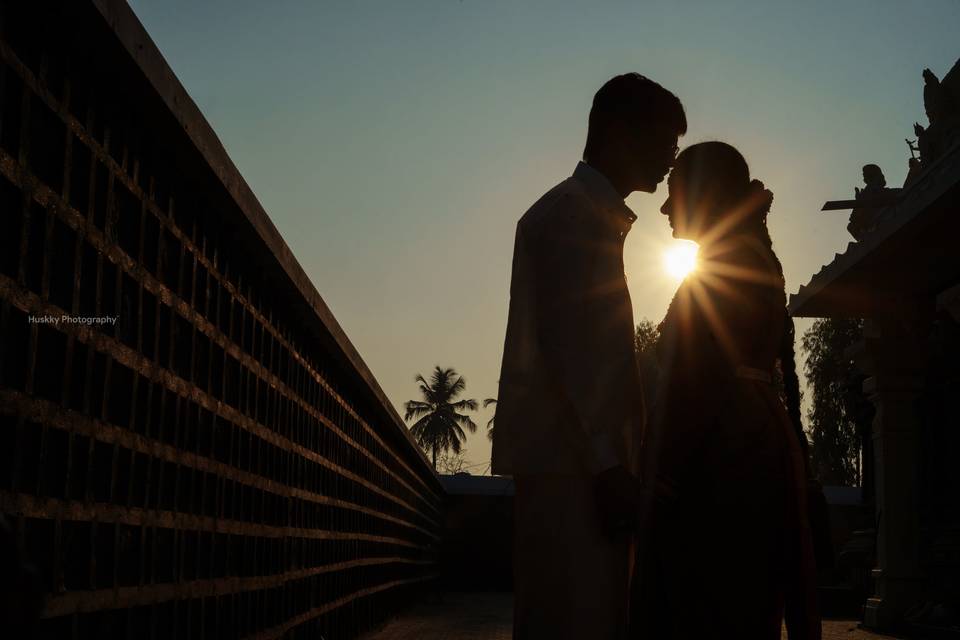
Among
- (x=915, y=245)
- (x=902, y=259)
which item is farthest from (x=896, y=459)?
(x=915, y=245)

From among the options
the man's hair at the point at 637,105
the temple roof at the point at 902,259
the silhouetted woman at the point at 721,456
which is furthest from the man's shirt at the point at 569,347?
the temple roof at the point at 902,259

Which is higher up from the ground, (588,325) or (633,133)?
(633,133)

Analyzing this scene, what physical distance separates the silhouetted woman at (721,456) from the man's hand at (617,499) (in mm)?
411

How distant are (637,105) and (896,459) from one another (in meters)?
9.89

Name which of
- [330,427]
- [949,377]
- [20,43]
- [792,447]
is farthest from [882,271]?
[20,43]

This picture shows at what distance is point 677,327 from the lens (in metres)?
3.78

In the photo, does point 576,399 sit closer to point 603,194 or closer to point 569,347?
point 569,347

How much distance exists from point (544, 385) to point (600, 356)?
0.19 meters

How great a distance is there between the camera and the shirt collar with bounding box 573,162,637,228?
3.33 metres

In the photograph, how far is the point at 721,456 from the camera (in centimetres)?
362

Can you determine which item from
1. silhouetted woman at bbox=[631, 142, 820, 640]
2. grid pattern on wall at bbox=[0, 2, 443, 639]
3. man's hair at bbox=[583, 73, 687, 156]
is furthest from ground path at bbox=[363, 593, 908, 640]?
man's hair at bbox=[583, 73, 687, 156]

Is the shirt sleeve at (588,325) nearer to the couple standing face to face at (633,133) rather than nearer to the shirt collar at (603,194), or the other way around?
the shirt collar at (603,194)

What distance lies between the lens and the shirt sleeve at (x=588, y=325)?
3072 millimetres

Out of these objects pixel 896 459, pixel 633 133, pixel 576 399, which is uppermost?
pixel 633 133
